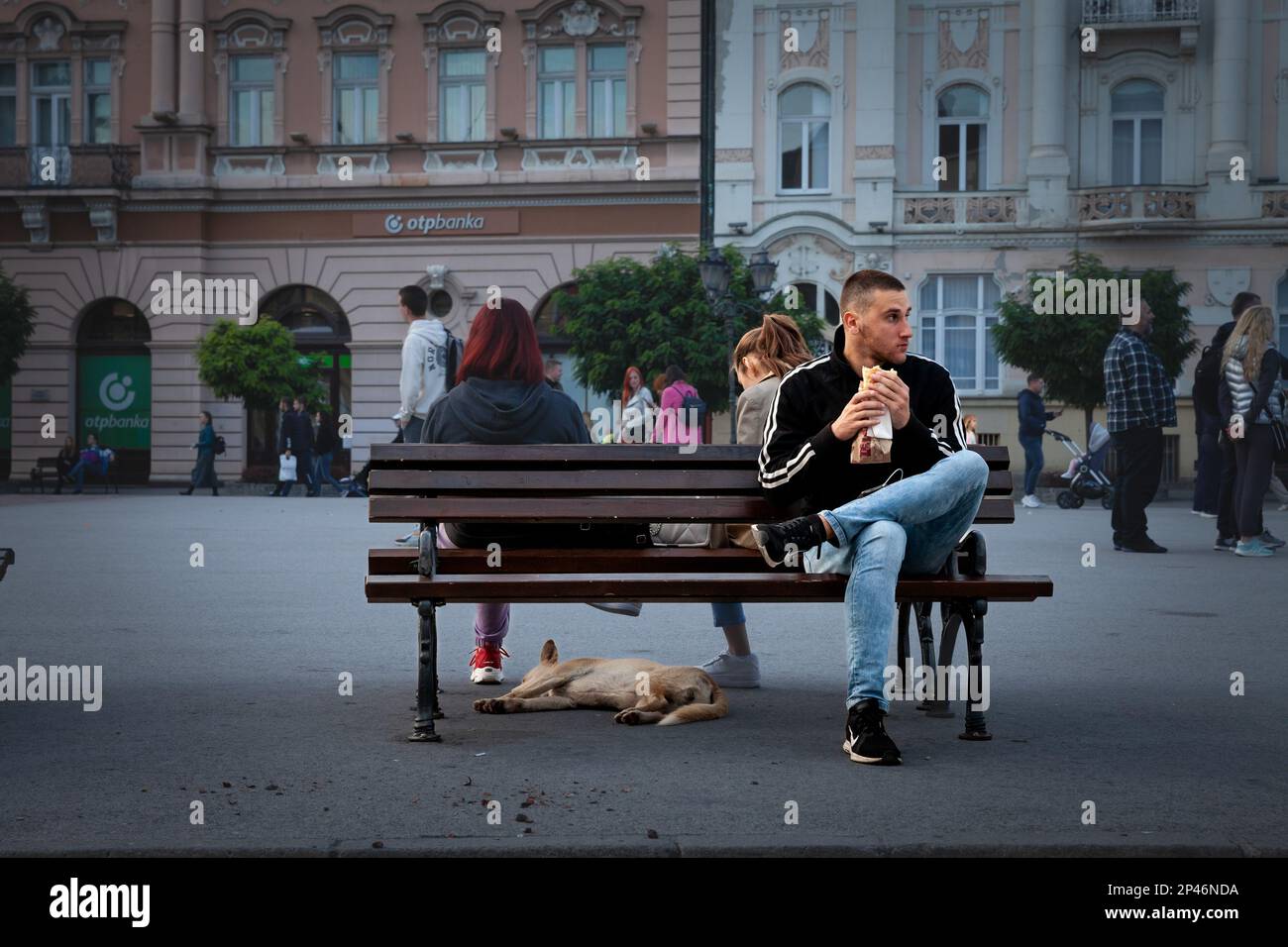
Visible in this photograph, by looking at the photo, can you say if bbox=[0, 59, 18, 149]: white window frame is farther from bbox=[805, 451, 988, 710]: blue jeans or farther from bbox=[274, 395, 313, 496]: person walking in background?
bbox=[805, 451, 988, 710]: blue jeans

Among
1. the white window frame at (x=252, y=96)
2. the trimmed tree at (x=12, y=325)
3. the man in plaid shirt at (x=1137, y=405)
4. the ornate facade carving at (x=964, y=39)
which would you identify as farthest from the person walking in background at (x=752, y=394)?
the white window frame at (x=252, y=96)

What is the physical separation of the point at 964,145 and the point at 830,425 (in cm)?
3316

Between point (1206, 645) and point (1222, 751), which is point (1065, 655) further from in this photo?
point (1222, 751)

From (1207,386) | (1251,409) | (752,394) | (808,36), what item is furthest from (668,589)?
(808,36)

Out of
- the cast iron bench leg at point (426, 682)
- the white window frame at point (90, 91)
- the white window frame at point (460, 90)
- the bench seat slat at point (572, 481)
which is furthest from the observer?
the white window frame at point (90, 91)

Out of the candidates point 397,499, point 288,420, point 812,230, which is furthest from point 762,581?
point 812,230

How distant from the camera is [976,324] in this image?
123ft

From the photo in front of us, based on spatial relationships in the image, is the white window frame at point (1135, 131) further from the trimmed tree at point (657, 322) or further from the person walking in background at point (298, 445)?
the person walking in background at point (298, 445)

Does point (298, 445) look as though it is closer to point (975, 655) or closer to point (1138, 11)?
point (1138, 11)

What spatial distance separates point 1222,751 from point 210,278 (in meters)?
35.1

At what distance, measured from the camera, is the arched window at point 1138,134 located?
37219mm

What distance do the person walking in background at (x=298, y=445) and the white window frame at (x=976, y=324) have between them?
14089 mm

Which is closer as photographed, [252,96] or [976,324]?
[976,324]

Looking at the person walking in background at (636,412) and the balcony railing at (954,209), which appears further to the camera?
the balcony railing at (954,209)
